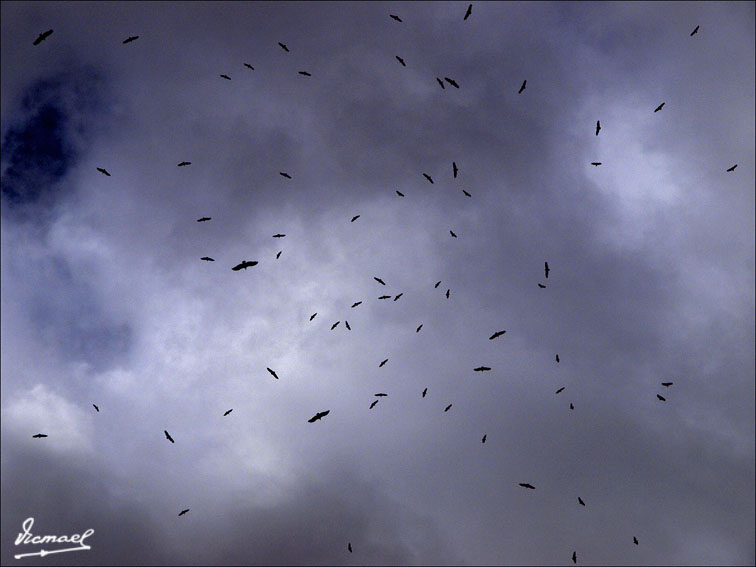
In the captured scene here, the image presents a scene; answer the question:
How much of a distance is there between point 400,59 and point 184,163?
31.8 m

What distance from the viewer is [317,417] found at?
182ft

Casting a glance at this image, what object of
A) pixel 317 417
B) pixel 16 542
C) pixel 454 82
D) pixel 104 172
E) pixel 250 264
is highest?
pixel 454 82

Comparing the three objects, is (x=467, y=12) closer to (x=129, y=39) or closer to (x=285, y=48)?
(x=285, y=48)

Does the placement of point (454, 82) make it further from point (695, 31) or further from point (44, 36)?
point (44, 36)

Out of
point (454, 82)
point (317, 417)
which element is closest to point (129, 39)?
point (454, 82)

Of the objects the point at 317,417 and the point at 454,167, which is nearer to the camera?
the point at 317,417

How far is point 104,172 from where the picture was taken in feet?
218

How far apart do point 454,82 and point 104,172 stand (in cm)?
4390

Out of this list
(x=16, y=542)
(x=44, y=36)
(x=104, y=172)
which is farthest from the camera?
(x=16, y=542)

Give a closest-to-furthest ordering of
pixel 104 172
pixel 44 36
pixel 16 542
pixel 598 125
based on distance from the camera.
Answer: pixel 44 36 < pixel 104 172 < pixel 598 125 < pixel 16 542

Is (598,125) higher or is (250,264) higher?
(598,125)

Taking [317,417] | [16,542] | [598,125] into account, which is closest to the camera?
[317,417]

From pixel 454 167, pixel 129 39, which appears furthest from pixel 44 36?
pixel 454 167

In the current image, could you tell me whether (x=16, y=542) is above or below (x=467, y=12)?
below
